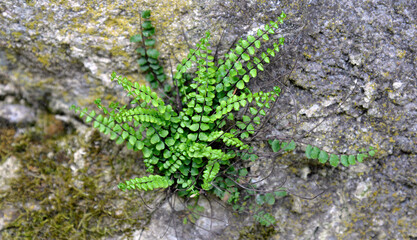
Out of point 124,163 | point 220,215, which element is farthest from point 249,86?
point 124,163

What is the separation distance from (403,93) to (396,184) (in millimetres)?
811

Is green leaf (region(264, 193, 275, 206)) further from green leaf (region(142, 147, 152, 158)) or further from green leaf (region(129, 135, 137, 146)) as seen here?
green leaf (region(129, 135, 137, 146))

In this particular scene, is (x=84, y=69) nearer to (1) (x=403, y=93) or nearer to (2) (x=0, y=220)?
(2) (x=0, y=220)

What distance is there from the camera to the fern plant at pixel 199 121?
251 centimetres

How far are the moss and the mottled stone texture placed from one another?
0.52 metres

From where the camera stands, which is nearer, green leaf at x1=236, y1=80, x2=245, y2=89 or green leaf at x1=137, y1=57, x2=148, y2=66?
green leaf at x1=236, y1=80, x2=245, y2=89

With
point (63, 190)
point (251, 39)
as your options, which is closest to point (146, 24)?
point (251, 39)

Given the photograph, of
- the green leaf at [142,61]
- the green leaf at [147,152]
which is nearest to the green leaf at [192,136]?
the green leaf at [147,152]

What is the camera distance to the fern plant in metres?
2.51

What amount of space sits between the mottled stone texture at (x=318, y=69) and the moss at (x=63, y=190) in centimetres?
52

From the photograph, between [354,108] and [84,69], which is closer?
[354,108]

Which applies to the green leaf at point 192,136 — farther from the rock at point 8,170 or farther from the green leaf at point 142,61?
the rock at point 8,170

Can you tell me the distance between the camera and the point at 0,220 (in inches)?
119

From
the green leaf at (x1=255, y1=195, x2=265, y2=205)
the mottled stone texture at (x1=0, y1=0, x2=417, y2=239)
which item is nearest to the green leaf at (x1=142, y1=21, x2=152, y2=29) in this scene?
the mottled stone texture at (x1=0, y1=0, x2=417, y2=239)
